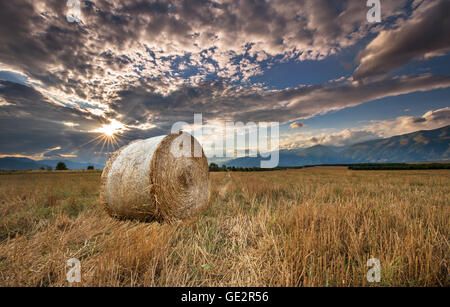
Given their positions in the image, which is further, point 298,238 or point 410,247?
point 298,238

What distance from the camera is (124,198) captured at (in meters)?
4.89

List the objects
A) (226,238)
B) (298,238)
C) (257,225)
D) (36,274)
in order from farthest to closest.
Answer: (257,225) < (226,238) < (298,238) < (36,274)

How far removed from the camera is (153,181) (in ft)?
15.7

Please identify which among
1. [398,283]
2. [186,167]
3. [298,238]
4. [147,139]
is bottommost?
[398,283]

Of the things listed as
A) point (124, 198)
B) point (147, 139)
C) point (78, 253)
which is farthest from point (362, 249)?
point (147, 139)

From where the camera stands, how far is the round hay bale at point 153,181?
189 inches

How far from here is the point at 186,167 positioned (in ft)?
19.5

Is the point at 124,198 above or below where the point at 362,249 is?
above

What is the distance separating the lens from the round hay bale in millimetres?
4789

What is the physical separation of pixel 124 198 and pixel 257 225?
3.43 meters

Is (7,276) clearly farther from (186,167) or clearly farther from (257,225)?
(186,167)

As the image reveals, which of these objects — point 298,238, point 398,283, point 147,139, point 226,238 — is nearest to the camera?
point 398,283
